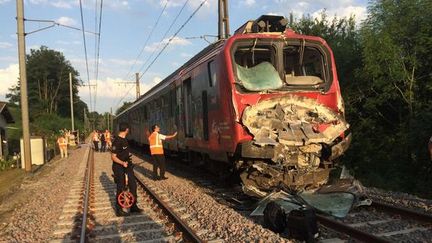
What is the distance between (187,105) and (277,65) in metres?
3.94

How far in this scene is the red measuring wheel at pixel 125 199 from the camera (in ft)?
29.8

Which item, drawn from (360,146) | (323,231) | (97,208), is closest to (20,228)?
(97,208)

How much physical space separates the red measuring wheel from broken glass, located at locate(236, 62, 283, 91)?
3.00m

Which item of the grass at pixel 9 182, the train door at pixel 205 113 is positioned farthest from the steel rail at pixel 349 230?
the grass at pixel 9 182

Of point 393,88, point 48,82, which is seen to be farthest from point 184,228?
point 48,82

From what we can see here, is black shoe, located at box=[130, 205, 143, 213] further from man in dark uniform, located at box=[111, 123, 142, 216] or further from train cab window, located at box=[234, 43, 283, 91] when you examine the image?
train cab window, located at box=[234, 43, 283, 91]

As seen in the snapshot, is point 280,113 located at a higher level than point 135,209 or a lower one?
higher

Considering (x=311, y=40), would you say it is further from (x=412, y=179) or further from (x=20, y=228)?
(x=412, y=179)

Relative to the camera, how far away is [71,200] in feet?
37.6

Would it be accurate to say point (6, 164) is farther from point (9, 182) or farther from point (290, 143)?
point (290, 143)

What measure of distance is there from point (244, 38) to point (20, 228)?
17.6 feet

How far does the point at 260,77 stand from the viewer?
30.9 feet

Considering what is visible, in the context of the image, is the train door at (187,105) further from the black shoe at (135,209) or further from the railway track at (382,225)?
the railway track at (382,225)

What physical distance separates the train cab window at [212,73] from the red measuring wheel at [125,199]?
2.80 m
